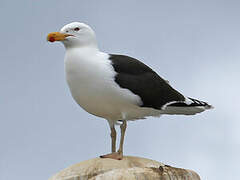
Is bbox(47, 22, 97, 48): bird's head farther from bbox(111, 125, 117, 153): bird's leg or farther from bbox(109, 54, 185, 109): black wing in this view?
bbox(111, 125, 117, 153): bird's leg

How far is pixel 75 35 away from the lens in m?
8.01

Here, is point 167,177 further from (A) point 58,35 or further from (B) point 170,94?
(A) point 58,35

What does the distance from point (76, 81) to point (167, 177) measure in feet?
7.54

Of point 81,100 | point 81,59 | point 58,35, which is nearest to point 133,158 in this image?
point 81,100

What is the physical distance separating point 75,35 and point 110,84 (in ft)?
3.66

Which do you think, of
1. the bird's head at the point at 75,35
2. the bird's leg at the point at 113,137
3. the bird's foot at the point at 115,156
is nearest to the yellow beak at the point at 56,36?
the bird's head at the point at 75,35

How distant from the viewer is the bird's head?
7918mm

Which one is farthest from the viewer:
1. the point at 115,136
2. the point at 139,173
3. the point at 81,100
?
the point at 115,136

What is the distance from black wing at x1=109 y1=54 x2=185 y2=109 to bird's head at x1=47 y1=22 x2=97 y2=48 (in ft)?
1.75

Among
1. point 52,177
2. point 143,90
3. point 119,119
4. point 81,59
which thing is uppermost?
point 81,59

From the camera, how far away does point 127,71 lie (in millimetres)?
8016

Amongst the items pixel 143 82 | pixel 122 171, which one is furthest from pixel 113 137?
pixel 122 171

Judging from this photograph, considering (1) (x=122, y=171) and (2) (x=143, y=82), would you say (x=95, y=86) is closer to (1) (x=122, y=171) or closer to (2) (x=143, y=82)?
(2) (x=143, y=82)

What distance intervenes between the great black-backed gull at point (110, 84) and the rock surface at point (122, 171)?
0.36 m
